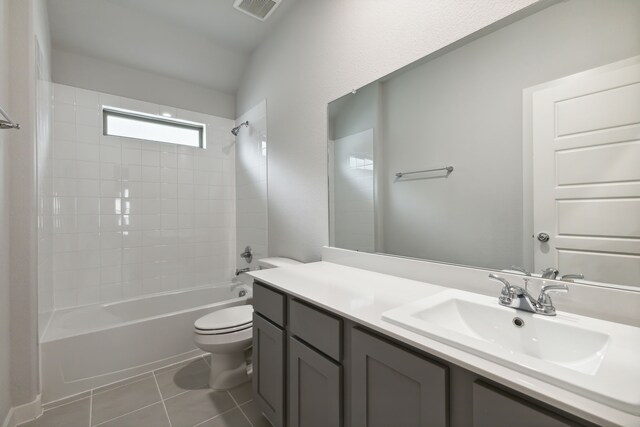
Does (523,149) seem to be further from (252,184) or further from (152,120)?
(152,120)

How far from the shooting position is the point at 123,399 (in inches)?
67.9

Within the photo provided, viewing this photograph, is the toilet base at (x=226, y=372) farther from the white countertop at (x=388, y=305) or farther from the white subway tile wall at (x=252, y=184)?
the white subway tile wall at (x=252, y=184)

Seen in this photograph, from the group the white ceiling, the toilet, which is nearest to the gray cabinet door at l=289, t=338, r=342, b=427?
the toilet

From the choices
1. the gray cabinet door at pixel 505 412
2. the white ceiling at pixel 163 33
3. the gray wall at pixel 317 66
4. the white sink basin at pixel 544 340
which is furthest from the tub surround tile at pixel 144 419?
the white ceiling at pixel 163 33

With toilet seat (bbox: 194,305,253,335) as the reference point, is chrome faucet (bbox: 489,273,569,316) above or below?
above

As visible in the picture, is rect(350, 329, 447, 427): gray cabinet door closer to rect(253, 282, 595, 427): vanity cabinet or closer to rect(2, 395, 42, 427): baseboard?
rect(253, 282, 595, 427): vanity cabinet

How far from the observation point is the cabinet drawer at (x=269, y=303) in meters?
1.26

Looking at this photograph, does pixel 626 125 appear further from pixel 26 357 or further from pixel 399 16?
pixel 26 357

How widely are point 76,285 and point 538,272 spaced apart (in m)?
3.26

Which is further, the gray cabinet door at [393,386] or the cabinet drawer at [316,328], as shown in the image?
the cabinet drawer at [316,328]

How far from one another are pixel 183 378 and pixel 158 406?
0.96ft

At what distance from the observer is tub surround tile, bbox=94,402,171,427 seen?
1.50m

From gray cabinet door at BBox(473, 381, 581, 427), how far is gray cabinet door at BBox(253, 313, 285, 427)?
0.84 m

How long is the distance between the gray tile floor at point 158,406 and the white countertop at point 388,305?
0.87 metres
